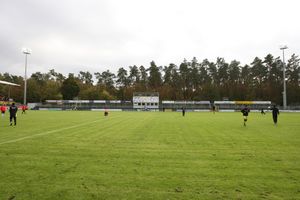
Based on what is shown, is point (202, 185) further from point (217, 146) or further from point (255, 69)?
point (255, 69)

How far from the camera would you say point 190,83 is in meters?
117

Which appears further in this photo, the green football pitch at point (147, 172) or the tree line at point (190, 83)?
the tree line at point (190, 83)

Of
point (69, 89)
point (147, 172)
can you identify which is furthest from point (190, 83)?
point (147, 172)

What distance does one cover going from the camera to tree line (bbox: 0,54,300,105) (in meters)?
101

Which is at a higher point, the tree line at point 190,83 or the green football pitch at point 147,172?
the tree line at point 190,83

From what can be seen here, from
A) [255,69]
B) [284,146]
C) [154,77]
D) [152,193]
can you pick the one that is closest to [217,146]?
[284,146]

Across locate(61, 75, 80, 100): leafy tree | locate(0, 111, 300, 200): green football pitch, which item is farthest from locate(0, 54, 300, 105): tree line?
locate(0, 111, 300, 200): green football pitch

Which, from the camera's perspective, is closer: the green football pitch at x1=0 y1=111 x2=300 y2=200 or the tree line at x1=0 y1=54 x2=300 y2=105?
the green football pitch at x1=0 y1=111 x2=300 y2=200

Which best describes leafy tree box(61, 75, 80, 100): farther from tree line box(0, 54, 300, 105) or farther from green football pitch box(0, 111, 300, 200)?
green football pitch box(0, 111, 300, 200)

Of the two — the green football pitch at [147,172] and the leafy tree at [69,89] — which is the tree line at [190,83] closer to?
the leafy tree at [69,89]

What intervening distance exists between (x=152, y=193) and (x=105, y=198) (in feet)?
3.00

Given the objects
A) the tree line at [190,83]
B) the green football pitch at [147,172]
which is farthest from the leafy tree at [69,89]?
the green football pitch at [147,172]

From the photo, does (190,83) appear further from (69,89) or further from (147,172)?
(147,172)

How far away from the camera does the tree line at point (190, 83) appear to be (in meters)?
101
